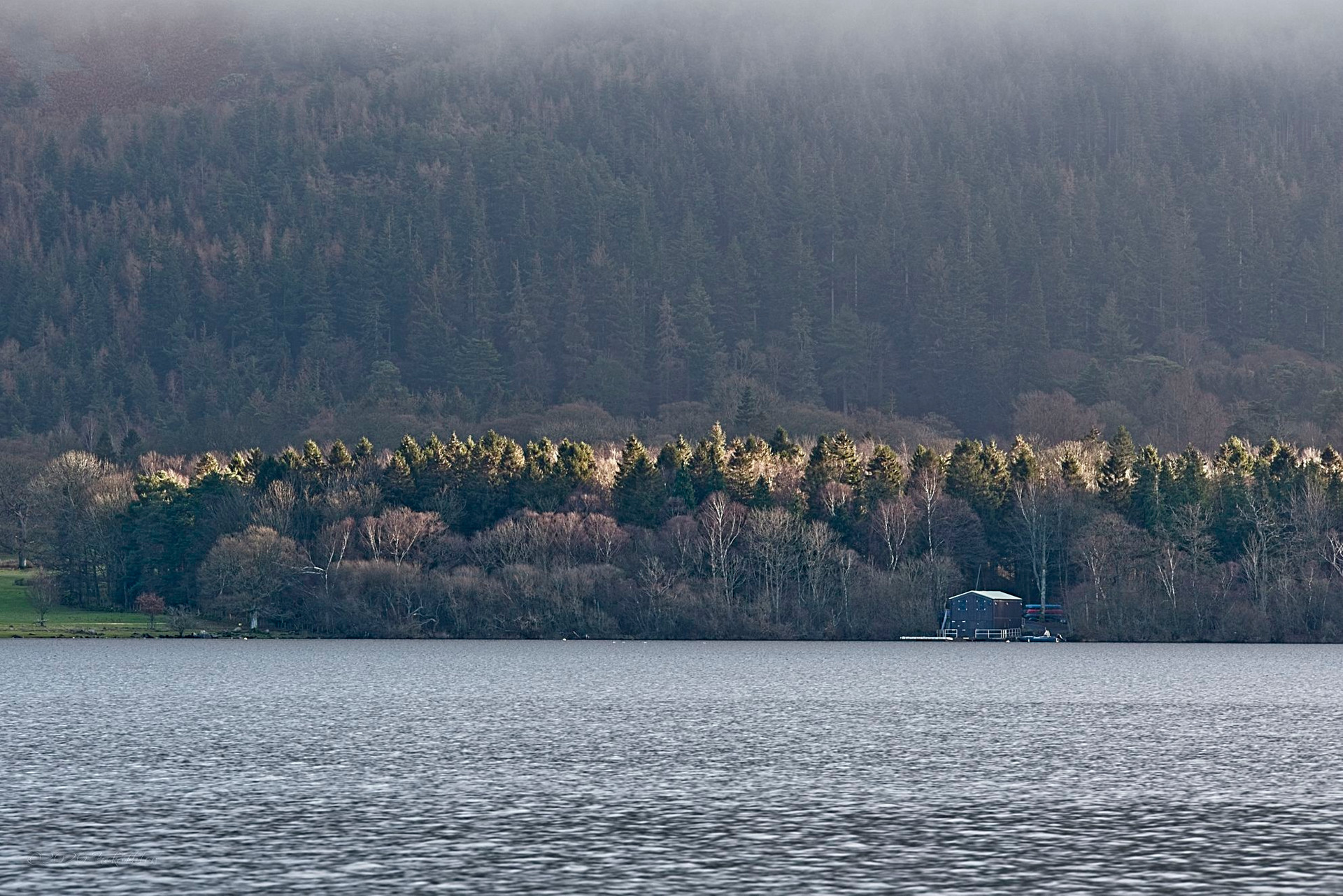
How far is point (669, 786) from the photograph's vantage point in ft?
216

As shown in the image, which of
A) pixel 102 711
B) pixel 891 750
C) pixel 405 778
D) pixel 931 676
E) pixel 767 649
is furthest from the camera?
pixel 767 649

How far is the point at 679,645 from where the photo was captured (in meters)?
195

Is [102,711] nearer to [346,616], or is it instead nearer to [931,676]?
[931,676]

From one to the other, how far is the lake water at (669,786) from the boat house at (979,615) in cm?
6486

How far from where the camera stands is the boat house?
197m

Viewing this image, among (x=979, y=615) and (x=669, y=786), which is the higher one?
(x=979, y=615)

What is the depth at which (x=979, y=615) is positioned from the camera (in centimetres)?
19738

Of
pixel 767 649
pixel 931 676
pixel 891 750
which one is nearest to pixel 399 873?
pixel 891 750

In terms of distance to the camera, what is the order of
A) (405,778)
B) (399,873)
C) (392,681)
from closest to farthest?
(399,873) → (405,778) → (392,681)

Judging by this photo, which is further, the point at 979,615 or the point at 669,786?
the point at 979,615

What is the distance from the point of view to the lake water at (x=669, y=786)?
4759cm

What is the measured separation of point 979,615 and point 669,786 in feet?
446

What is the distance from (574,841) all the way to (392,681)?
261 ft

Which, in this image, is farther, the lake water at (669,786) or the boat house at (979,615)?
the boat house at (979,615)
